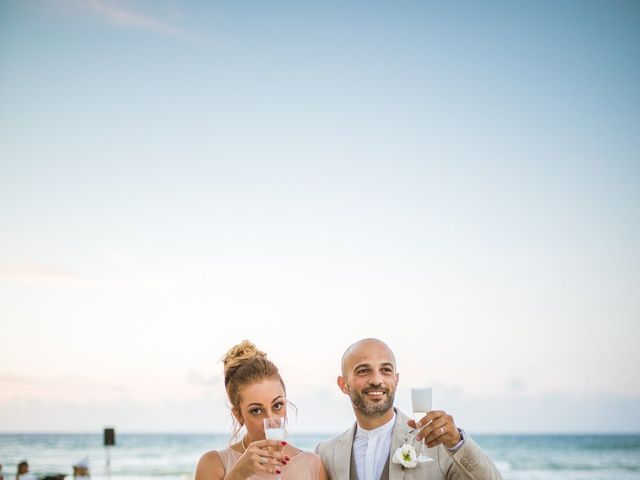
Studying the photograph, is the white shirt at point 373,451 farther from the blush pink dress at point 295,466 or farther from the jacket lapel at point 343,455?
the blush pink dress at point 295,466

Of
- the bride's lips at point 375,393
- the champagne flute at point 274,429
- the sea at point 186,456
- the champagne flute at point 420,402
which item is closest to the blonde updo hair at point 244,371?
the champagne flute at point 274,429

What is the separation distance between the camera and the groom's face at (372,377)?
18.1ft

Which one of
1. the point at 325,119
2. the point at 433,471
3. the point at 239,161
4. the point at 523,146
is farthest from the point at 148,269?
the point at 433,471

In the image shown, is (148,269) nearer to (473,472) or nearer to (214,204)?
(214,204)

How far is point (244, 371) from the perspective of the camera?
4.97 m

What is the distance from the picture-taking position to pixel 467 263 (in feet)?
71.3

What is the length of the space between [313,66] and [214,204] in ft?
16.6

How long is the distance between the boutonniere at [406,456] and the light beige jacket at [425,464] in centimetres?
8

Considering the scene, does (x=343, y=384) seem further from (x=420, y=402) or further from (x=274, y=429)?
(x=274, y=429)

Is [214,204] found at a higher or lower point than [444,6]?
lower

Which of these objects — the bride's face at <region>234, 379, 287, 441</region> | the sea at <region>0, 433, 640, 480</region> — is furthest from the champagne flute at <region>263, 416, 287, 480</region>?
the sea at <region>0, 433, 640, 480</region>

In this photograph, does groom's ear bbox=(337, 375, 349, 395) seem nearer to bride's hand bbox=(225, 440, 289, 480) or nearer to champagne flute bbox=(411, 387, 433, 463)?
champagne flute bbox=(411, 387, 433, 463)

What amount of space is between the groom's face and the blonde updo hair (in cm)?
74

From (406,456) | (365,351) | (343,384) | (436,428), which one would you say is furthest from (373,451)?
(436,428)
